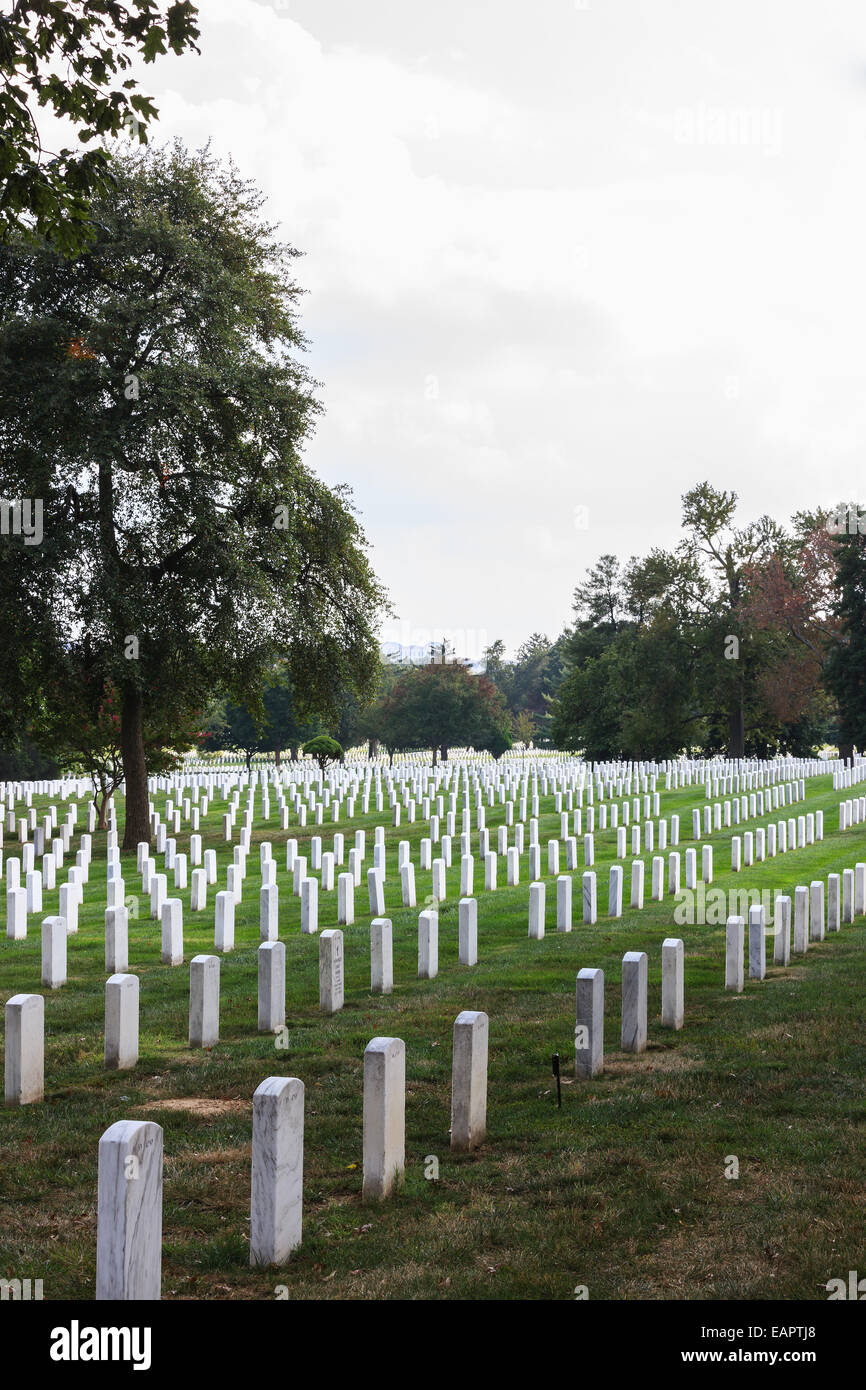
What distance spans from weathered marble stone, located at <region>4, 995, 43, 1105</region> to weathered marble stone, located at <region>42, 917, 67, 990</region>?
3.45 m

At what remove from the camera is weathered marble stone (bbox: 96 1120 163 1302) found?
12.9 feet

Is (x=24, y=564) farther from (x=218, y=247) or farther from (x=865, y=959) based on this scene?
(x=865, y=959)

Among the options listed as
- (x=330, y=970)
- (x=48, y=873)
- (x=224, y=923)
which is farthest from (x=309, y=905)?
(x=48, y=873)

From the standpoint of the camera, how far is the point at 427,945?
10961 millimetres

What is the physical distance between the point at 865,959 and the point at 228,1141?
785 centimetres

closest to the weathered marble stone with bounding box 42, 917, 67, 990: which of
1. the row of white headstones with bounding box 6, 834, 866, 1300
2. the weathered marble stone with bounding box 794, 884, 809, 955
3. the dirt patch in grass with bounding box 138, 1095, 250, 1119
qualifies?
the row of white headstones with bounding box 6, 834, 866, 1300

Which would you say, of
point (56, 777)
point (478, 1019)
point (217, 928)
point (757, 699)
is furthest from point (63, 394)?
point (757, 699)

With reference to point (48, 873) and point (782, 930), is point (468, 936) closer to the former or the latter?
point (782, 930)

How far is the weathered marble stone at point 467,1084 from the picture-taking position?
6.07 meters

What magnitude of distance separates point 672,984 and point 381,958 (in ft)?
9.10

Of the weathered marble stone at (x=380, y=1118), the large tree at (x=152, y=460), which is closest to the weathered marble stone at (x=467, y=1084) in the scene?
the weathered marble stone at (x=380, y=1118)

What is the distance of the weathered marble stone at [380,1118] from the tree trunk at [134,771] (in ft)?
63.9

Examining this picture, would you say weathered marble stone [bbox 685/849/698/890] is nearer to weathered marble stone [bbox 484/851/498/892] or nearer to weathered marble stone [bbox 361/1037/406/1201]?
weathered marble stone [bbox 484/851/498/892]

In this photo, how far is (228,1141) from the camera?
6.19 m
